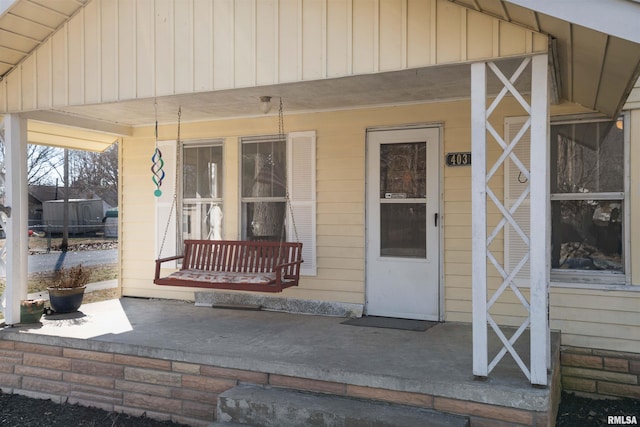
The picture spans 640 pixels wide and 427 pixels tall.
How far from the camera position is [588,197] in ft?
15.3

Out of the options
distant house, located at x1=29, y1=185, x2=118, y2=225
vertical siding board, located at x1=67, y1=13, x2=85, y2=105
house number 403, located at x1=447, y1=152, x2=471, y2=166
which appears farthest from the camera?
distant house, located at x1=29, y1=185, x2=118, y2=225

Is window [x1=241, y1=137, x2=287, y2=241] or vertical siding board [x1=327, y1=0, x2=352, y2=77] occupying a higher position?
vertical siding board [x1=327, y1=0, x2=352, y2=77]

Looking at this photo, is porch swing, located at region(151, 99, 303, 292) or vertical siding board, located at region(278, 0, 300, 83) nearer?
vertical siding board, located at region(278, 0, 300, 83)

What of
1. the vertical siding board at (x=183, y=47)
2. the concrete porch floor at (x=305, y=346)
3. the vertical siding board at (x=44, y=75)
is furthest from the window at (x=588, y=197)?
the vertical siding board at (x=44, y=75)

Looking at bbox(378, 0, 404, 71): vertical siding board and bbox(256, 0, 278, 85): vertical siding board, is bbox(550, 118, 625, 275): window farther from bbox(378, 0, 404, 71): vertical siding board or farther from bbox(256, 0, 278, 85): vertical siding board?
bbox(256, 0, 278, 85): vertical siding board

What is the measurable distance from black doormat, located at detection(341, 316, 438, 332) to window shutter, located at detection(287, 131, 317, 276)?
0.78m

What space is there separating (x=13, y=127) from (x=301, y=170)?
116 inches

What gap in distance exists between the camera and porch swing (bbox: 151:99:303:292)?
4.95m

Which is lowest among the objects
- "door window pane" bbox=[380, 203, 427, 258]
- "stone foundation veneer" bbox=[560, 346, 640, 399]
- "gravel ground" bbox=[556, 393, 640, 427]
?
"gravel ground" bbox=[556, 393, 640, 427]

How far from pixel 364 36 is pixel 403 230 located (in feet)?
7.67

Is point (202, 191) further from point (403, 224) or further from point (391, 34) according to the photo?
point (391, 34)

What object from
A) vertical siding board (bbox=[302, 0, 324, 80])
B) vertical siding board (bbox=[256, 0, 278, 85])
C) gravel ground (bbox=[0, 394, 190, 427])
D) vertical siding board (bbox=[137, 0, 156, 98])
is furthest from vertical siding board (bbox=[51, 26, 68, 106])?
gravel ground (bbox=[0, 394, 190, 427])

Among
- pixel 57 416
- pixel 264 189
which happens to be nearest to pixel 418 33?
pixel 264 189

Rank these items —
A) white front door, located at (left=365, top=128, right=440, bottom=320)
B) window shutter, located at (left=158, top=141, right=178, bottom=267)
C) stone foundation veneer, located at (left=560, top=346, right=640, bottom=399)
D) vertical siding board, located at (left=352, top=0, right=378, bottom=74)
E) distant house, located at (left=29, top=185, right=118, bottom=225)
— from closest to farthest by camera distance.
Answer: vertical siding board, located at (left=352, top=0, right=378, bottom=74) → stone foundation veneer, located at (left=560, top=346, right=640, bottom=399) → white front door, located at (left=365, top=128, right=440, bottom=320) → window shutter, located at (left=158, top=141, right=178, bottom=267) → distant house, located at (left=29, top=185, right=118, bottom=225)
